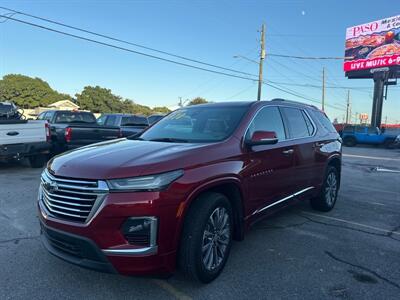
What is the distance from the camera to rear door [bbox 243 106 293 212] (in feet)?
12.5

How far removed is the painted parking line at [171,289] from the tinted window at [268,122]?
1751mm

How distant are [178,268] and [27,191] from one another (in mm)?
5084

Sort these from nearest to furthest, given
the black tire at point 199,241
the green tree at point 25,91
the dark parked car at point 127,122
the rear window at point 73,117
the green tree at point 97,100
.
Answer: the black tire at point 199,241 < the rear window at point 73,117 < the dark parked car at point 127,122 < the green tree at point 25,91 < the green tree at point 97,100

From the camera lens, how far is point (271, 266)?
12.1 ft

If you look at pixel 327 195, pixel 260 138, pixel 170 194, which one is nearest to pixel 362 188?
pixel 327 195

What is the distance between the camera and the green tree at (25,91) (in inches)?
2735

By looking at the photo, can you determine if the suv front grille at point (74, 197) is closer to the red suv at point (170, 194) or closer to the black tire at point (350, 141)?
the red suv at point (170, 194)

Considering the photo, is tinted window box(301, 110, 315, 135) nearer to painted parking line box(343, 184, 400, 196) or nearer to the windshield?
the windshield

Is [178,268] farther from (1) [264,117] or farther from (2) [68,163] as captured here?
(1) [264,117]

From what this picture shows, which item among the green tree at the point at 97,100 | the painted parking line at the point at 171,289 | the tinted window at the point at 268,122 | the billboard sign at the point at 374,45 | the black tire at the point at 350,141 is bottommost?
the black tire at the point at 350,141

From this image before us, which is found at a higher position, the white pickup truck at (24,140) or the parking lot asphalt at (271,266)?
the white pickup truck at (24,140)

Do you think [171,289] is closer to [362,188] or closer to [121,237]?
[121,237]

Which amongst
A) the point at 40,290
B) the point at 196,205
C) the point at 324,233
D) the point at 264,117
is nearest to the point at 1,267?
the point at 40,290

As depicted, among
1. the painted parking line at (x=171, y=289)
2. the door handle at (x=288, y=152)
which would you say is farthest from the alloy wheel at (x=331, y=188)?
the painted parking line at (x=171, y=289)
